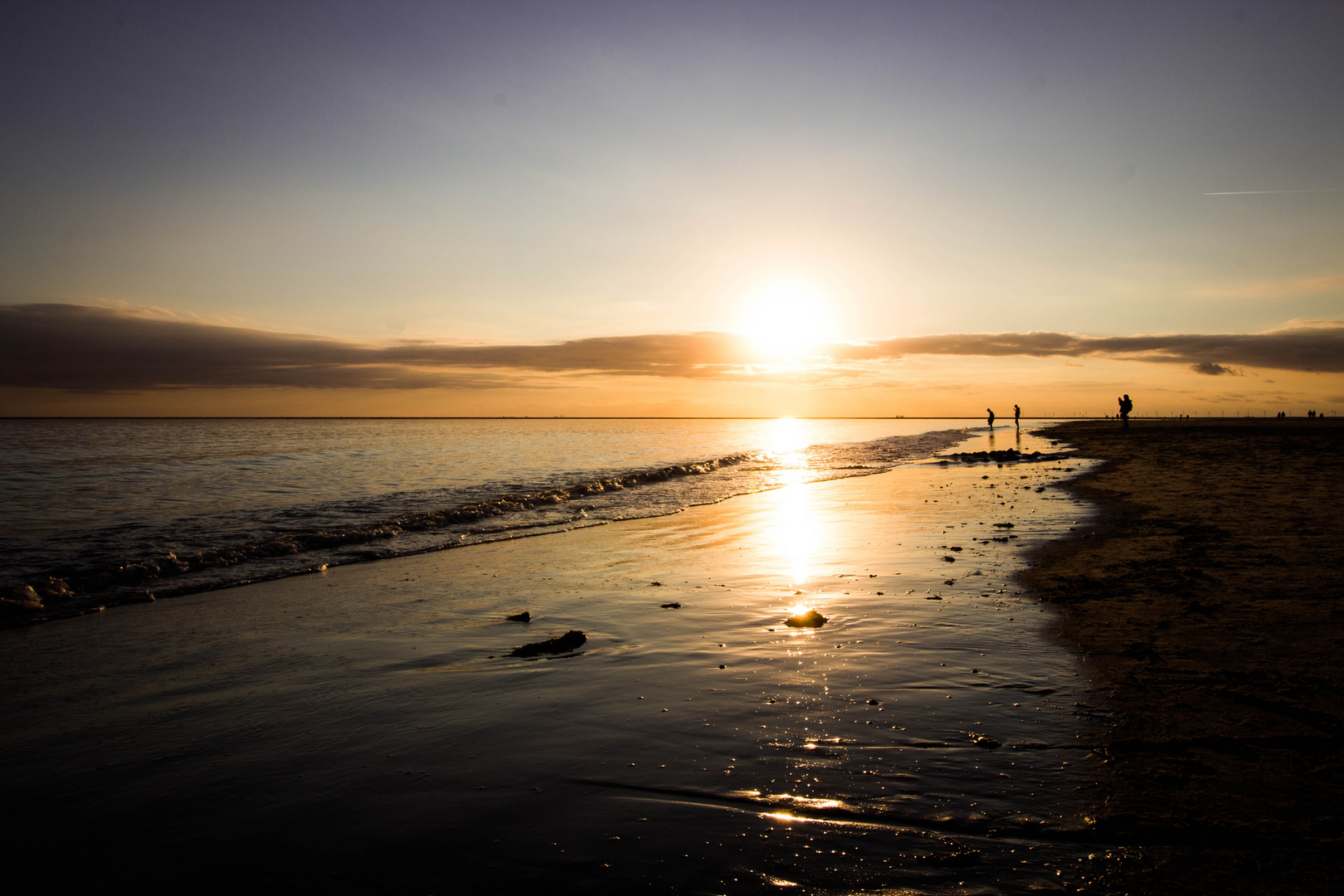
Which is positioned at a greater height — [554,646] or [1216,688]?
[1216,688]

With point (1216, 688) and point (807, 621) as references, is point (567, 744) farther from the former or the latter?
point (1216, 688)

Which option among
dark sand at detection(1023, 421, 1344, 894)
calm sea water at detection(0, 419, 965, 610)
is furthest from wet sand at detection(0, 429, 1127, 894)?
calm sea water at detection(0, 419, 965, 610)

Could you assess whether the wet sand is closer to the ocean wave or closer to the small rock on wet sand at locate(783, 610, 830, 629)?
the small rock on wet sand at locate(783, 610, 830, 629)

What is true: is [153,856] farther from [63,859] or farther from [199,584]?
[199,584]

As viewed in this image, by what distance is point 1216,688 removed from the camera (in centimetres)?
509

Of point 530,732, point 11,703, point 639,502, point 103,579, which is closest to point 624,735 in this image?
point 530,732

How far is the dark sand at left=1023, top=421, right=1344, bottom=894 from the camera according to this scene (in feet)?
10.4

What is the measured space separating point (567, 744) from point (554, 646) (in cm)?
231

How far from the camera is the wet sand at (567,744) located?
331 centimetres

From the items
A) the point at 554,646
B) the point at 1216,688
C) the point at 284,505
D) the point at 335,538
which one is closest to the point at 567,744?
the point at 554,646

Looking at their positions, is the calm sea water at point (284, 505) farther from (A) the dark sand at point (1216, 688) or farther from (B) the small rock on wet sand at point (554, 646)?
(A) the dark sand at point (1216, 688)

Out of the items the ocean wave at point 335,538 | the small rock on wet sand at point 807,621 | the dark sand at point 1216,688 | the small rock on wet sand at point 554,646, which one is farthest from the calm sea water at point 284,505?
the dark sand at point 1216,688

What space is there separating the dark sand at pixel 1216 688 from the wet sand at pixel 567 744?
0.30m

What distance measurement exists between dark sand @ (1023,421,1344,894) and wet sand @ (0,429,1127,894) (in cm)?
30
